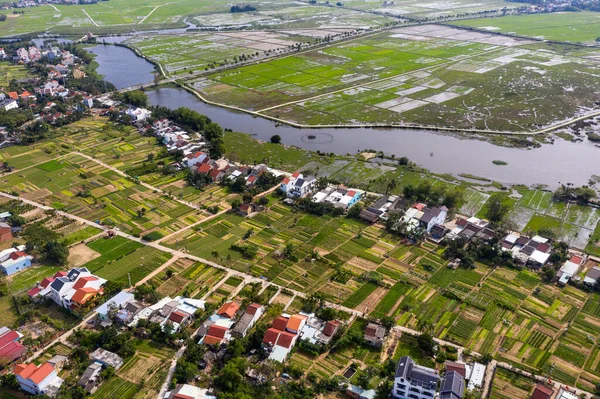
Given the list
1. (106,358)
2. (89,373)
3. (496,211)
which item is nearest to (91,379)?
(89,373)

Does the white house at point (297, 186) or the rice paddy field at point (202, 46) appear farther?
the rice paddy field at point (202, 46)

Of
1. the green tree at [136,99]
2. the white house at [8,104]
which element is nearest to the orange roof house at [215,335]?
the green tree at [136,99]

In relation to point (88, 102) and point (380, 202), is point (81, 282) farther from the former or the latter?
point (88, 102)

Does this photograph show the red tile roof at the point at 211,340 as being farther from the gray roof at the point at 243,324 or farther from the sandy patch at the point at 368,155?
the sandy patch at the point at 368,155

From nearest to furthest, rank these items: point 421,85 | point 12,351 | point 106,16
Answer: point 12,351 → point 421,85 → point 106,16

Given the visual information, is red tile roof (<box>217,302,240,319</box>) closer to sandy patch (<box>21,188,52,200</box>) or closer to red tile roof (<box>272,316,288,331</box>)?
red tile roof (<box>272,316,288,331</box>)

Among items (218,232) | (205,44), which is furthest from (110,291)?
(205,44)

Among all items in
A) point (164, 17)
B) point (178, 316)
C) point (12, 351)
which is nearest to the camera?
point (12, 351)
